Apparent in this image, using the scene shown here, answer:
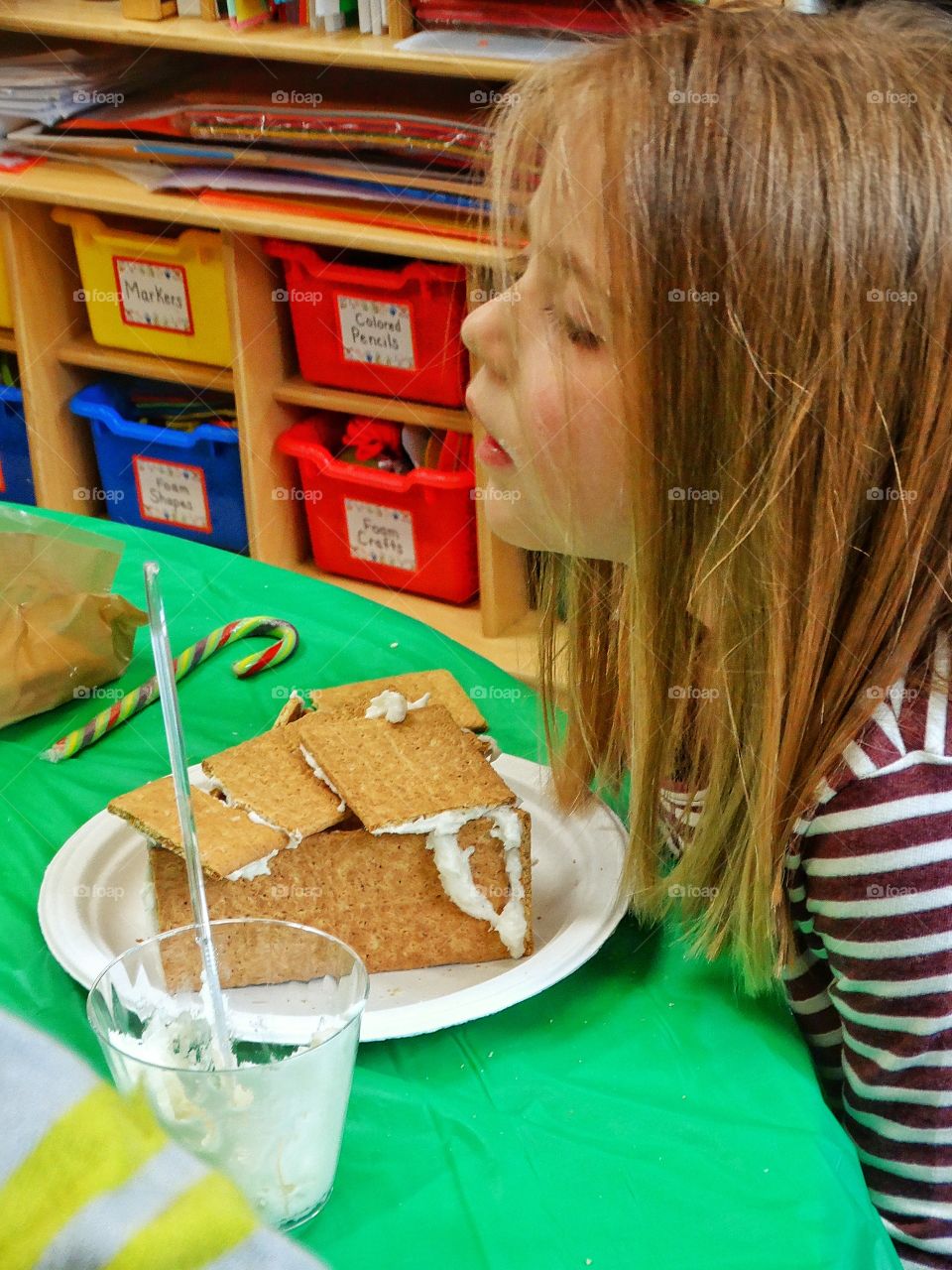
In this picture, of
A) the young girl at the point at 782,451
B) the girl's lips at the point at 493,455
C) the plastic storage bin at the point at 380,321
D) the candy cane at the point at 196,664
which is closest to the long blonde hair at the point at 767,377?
the young girl at the point at 782,451

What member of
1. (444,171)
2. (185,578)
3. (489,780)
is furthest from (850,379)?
(444,171)

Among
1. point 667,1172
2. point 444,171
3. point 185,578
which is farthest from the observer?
point 444,171

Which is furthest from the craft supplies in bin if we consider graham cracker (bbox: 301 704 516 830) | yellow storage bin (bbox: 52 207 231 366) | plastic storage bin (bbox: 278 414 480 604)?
graham cracker (bbox: 301 704 516 830)

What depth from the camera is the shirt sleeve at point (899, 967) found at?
722 mm

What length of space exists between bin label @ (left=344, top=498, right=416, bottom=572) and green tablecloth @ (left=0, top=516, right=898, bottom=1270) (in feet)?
4.48

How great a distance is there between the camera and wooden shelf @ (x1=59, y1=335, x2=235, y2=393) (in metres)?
2.21

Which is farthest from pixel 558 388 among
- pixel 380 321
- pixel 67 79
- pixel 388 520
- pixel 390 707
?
pixel 67 79

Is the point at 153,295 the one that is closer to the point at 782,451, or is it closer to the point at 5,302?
the point at 5,302

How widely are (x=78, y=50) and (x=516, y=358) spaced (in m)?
1.82

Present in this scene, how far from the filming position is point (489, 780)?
82cm

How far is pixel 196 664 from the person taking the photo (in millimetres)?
1100

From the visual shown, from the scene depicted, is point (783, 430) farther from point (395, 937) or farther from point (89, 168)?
point (89, 168)

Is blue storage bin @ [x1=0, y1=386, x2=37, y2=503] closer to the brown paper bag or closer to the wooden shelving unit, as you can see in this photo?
the wooden shelving unit

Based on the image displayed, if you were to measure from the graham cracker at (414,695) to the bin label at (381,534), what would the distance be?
122 centimetres
